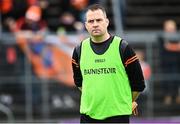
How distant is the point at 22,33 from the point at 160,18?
16.8ft

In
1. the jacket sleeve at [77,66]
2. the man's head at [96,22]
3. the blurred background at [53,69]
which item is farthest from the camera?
the blurred background at [53,69]

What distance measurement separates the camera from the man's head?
6.84m

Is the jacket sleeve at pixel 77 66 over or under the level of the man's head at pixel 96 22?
under

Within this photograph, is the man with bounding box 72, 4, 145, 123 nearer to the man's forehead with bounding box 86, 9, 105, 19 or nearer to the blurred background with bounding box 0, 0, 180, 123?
the man's forehead with bounding box 86, 9, 105, 19

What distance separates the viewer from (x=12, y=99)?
15859mm

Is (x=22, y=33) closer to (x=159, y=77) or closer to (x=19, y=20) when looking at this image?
(x=19, y=20)

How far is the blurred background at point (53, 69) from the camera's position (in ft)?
51.9

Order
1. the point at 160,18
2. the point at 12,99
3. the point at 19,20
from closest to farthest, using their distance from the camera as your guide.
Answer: the point at 12,99 < the point at 19,20 < the point at 160,18

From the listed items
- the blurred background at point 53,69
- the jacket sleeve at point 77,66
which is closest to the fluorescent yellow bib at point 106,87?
the jacket sleeve at point 77,66

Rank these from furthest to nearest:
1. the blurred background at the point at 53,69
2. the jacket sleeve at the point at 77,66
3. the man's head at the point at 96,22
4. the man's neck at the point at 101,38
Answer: the blurred background at the point at 53,69 → the jacket sleeve at the point at 77,66 → the man's neck at the point at 101,38 → the man's head at the point at 96,22

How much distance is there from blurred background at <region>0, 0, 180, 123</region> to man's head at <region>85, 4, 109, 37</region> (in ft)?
27.1

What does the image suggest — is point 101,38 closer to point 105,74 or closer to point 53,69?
point 105,74

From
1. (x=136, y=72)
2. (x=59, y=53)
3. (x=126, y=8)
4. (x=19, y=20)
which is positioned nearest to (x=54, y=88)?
(x=59, y=53)

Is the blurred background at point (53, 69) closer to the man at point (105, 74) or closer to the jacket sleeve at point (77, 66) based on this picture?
the jacket sleeve at point (77, 66)
